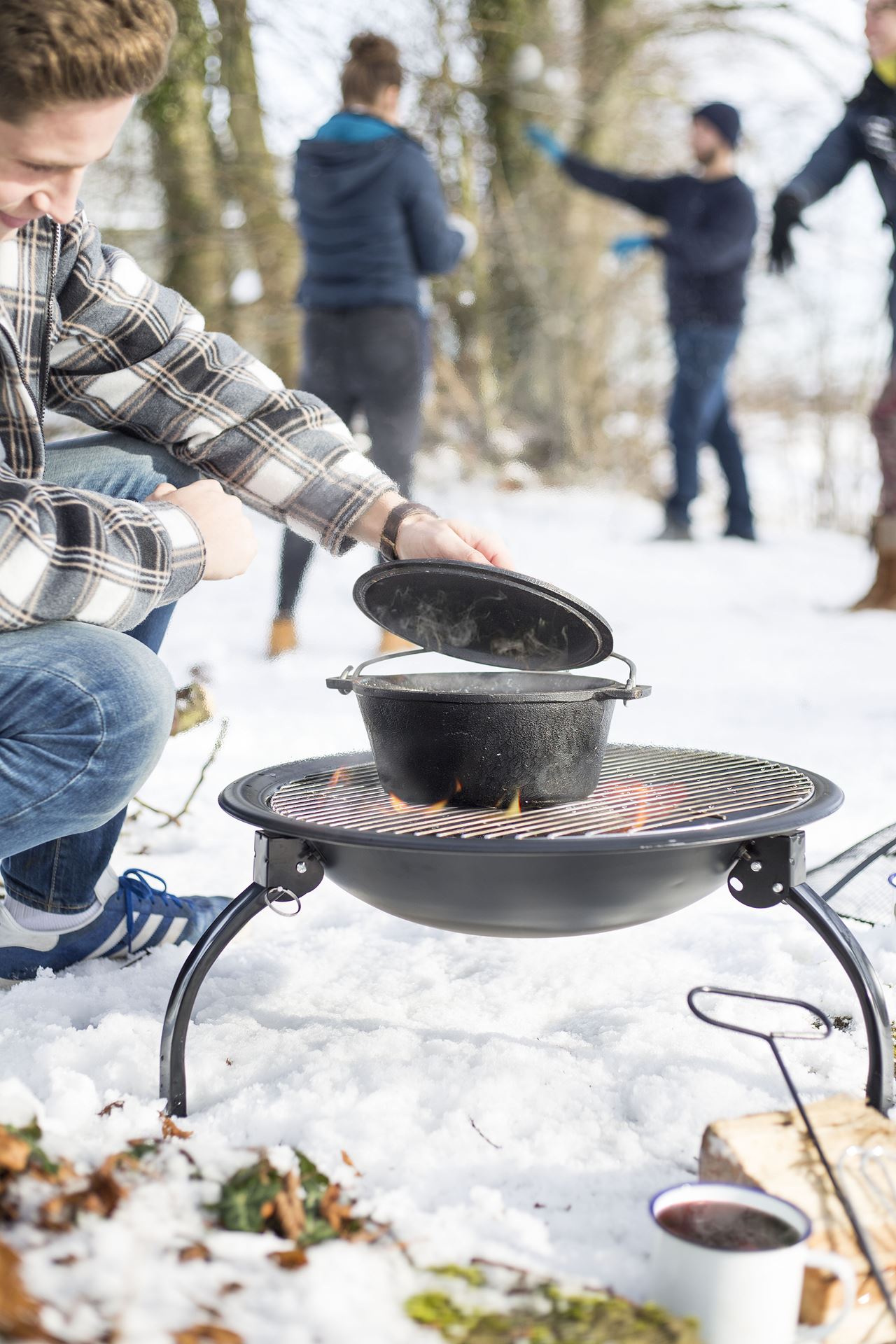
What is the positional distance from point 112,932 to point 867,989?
1.33 meters

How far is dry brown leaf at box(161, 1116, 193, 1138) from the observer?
1.56m

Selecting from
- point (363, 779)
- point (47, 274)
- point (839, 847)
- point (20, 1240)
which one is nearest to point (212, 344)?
point (47, 274)

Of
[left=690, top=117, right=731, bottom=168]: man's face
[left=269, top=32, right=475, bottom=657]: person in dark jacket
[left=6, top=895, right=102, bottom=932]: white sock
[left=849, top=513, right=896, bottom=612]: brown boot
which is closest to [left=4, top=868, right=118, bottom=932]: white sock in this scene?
[left=6, top=895, right=102, bottom=932]: white sock

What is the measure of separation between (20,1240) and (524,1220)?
582 millimetres

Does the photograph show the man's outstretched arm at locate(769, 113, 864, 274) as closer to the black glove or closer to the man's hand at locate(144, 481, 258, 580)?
the black glove

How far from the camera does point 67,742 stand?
1.65 metres

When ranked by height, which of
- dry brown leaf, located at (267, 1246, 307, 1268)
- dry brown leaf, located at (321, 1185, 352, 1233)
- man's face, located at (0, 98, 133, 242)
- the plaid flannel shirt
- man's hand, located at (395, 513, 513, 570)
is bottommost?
dry brown leaf, located at (321, 1185, 352, 1233)

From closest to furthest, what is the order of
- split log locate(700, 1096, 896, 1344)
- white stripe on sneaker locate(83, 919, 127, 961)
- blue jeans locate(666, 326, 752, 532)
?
split log locate(700, 1096, 896, 1344) < white stripe on sneaker locate(83, 919, 127, 961) < blue jeans locate(666, 326, 752, 532)

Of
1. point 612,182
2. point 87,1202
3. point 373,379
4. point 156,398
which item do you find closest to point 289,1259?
point 87,1202

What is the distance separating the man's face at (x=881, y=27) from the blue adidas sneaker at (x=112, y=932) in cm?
457

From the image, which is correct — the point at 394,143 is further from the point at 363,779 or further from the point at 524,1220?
the point at 524,1220

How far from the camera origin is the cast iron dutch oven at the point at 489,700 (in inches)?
68.5

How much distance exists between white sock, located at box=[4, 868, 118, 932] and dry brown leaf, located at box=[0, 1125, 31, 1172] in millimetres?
814

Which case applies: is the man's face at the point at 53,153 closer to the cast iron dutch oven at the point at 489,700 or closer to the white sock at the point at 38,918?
the cast iron dutch oven at the point at 489,700
